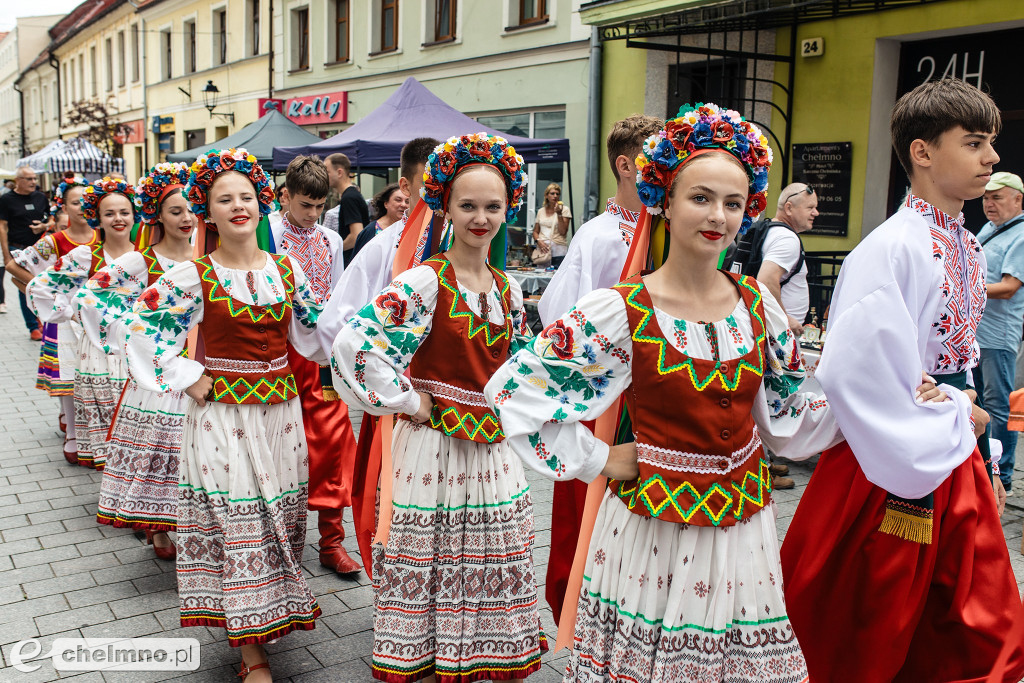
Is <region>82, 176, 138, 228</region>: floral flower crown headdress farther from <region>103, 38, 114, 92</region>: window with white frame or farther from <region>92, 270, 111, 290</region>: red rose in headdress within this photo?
<region>103, 38, 114, 92</region>: window with white frame

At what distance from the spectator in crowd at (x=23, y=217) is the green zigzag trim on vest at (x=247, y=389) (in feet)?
32.1

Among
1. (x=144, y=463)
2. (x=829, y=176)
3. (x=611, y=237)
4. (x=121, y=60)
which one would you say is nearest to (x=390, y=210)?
(x=144, y=463)

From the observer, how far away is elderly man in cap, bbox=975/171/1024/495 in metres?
5.75

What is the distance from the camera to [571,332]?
7.55 feet

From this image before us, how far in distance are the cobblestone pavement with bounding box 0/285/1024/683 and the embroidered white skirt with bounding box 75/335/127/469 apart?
28cm

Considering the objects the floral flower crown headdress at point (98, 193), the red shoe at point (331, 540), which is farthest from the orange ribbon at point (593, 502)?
the floral flower crown headdress at point (98, 193)

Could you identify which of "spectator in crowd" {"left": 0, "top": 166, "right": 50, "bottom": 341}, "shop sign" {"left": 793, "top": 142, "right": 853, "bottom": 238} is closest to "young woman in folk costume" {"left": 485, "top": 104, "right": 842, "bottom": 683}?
"shop sign" {"left": 793, "top": 142, "right": 853, "bottom": 238}

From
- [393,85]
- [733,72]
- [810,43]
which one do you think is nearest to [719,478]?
[810,43]

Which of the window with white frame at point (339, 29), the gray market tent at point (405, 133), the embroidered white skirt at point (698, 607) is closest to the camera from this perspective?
the embroidered white skirt at point (698, 607)

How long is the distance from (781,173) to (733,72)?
58.4 inches

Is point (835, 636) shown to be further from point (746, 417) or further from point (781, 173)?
point (781, 173)

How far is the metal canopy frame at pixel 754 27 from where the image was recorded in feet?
29.2

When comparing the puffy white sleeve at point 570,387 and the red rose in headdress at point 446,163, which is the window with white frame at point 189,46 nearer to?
the red rose in headdress at point 446,163

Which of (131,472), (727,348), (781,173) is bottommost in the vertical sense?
(131,472)
